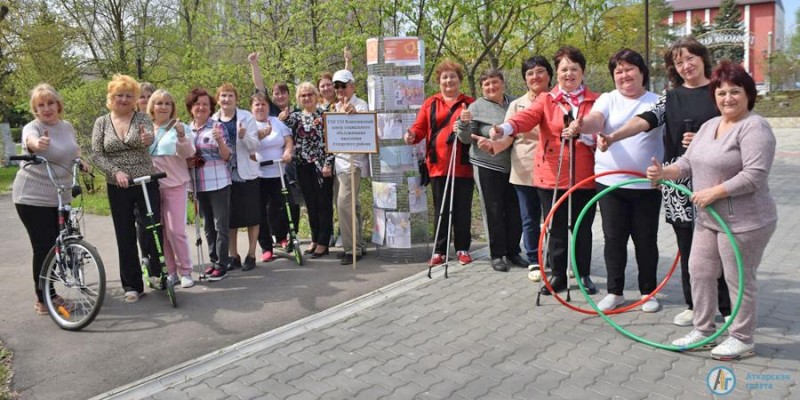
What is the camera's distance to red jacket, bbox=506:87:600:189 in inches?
205

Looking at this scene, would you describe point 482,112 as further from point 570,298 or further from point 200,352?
point 200,352

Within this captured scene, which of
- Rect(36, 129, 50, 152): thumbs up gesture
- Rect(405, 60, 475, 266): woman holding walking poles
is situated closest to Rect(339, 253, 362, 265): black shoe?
Rect(405, 60, 475, 266): woman holding walking poles

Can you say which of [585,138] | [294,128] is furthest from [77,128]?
[585,138]

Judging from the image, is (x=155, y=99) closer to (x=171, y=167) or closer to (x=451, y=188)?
(x=171, y=167)

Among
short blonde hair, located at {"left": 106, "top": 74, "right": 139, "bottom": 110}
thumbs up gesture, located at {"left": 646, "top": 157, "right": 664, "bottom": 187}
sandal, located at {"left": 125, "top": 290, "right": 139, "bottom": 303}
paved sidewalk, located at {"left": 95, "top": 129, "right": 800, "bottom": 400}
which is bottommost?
paved sidewalk, located at {"left": 95, "top": 129, "right": 800, "bottom": 400}

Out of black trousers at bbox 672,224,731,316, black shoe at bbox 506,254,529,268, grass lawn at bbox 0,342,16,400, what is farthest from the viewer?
black shoe at bbox 506,254,529,268

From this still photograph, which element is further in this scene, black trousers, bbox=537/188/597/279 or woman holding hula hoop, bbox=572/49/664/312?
black trousers, bbox=537/188/597/279

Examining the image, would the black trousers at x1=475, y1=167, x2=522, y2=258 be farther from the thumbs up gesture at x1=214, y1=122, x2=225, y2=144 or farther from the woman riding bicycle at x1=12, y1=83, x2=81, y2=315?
the woman riding bicycle at x1=12, y1=83, x2=81, y2=315

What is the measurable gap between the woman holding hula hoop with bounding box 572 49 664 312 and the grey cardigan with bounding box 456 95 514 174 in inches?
51.7

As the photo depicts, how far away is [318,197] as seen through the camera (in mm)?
7117

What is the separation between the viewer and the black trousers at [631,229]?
15.9 feet

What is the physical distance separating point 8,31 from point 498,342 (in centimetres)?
2522

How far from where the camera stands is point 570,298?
5.32 m

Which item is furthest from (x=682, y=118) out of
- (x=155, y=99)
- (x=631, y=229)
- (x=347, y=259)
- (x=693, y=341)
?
(x=155, y=99)
